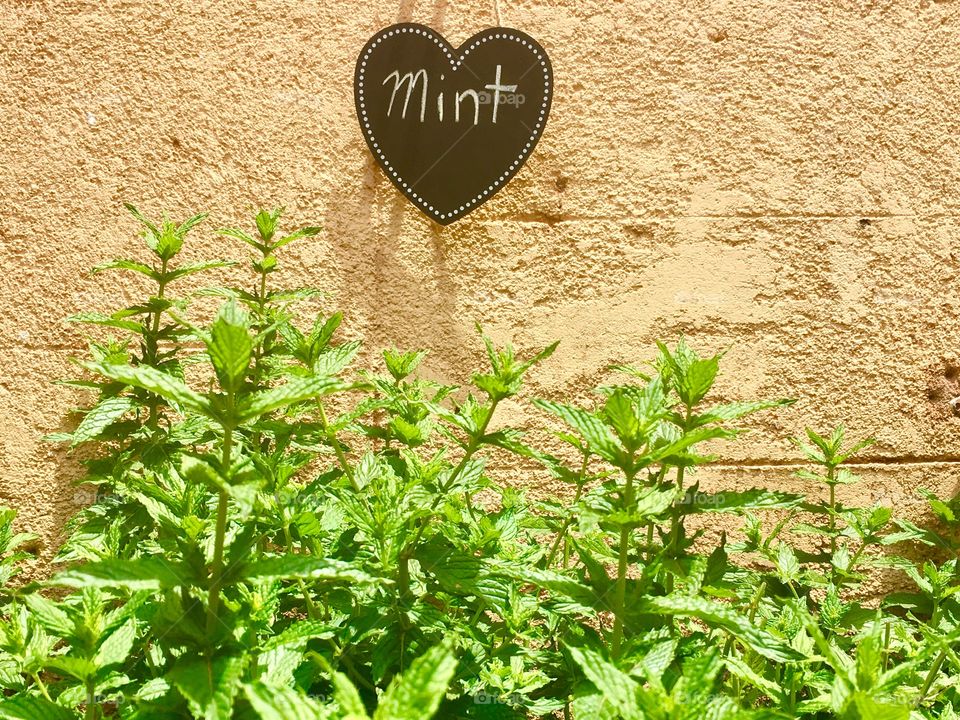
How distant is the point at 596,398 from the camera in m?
2.33

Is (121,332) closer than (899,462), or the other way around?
(121,332)

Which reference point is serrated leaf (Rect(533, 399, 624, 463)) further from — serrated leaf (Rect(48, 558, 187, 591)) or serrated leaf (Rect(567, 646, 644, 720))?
serrated leaf (Rect(48, 558, 187, 591))

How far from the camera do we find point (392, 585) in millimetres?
1215

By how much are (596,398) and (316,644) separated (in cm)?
126

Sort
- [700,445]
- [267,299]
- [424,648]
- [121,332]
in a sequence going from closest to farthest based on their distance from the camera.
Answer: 1. [424,648]
2. [267,299]
3. [121,332]
4. [700,445]

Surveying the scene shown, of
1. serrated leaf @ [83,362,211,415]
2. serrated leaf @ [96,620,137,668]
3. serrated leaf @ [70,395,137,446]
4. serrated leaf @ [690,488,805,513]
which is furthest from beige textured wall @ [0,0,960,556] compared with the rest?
serrated leaf @ [83,362,211,415]

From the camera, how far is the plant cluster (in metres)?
0.91

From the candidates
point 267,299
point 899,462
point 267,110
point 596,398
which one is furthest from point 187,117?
point 899,462

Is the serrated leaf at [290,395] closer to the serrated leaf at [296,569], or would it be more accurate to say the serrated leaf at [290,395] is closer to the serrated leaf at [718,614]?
the serrated leaf at [296,569]

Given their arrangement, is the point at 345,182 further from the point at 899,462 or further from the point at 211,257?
the point at 899,462

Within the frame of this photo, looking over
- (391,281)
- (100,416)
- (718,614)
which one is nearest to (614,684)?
(718,614)

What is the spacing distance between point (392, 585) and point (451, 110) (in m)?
1.56

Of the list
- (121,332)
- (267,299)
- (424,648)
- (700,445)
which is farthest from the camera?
(700,445)

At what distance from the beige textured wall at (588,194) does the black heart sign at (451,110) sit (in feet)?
0.17
